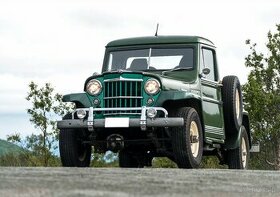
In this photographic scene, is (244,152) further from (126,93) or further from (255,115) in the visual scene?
(255,115)

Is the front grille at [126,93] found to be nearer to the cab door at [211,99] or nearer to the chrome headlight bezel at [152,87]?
the chrome headlight bezel at [152,87]

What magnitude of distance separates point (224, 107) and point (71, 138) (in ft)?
9.29

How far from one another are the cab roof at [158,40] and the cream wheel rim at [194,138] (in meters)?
1.98

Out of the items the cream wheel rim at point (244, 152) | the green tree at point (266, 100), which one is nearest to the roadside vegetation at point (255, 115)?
the green tree at point (266, 100)

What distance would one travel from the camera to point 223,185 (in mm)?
5156

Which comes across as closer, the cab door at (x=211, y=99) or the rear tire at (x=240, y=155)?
the cab door at (x=211, y=99)

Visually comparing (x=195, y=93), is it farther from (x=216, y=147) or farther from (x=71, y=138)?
(x=71, y=138)

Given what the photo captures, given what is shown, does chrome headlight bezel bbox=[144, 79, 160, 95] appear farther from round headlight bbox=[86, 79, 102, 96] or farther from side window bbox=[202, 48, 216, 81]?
side window bbox=[202, 48, 216, 81]

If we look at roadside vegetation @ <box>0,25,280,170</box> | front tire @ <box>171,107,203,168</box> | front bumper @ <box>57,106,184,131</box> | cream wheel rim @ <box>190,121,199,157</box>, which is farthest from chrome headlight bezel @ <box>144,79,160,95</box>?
roadside vegetation @ <box>0,25,280,170</box>

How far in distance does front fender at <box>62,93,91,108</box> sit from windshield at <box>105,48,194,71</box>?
1.27m

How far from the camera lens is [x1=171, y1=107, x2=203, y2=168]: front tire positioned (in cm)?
1017

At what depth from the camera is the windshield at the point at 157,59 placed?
39.5 ft

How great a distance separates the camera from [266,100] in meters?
43.4

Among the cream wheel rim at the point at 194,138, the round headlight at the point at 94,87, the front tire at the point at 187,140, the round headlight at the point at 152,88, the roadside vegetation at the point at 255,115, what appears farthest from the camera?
the roadside vegetation at the point at 255,115
